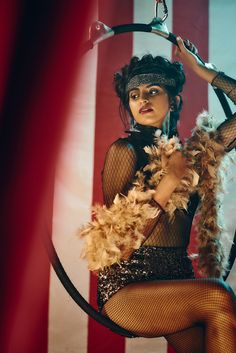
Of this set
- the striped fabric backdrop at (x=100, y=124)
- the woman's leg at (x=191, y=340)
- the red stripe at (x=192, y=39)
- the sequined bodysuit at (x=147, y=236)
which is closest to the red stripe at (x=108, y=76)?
the striped fabric backdrop at (x=100, y=124)

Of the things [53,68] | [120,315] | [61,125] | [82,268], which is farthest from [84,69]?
[120,315]

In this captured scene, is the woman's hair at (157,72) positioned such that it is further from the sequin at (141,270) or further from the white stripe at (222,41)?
the sequin at (141,270)

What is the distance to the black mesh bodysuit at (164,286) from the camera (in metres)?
1.17

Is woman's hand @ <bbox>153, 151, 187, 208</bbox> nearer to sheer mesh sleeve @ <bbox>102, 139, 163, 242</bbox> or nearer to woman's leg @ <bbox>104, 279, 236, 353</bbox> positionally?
sheer mesh sleeve @ <bbox>102, 139, 163, 242</bbox>

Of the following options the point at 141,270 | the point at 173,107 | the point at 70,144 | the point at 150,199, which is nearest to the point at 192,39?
the point at 173,107

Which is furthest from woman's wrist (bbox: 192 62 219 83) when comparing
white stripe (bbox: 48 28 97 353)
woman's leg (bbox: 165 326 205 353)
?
woman's leg (bbox: 165 326 205 353)

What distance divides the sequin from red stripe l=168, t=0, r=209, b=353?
0.77 m

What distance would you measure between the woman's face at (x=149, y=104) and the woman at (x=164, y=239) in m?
0.05

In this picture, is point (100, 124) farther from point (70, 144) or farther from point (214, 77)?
point (214, 77)

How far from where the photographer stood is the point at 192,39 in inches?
79.2

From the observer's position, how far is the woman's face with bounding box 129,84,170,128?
1.57 meters

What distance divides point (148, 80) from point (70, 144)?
53cm

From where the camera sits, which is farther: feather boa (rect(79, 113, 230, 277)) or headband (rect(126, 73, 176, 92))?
headband (rect(126, 73, 176, 92))

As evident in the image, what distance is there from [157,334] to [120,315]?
13 centimetres
